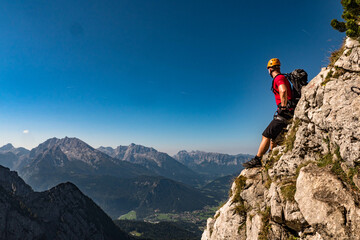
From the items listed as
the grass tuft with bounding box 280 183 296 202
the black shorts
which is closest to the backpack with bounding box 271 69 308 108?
the black shorts

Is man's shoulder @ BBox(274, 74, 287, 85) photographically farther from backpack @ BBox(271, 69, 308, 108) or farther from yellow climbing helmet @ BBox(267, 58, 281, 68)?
yellow climbing helmet @ BBox(267, 58, 281, 68)

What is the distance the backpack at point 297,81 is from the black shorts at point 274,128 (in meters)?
1.41

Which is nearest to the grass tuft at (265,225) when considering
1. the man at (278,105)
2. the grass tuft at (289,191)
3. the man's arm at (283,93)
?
the grass tuft at (289,191)

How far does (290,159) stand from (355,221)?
4.66 m

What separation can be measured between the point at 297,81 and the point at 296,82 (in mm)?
89

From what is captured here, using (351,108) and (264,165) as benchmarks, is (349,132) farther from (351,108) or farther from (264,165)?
(264,165)

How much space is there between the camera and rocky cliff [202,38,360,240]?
24.3 ft

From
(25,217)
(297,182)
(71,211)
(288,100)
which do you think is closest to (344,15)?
(288,100)

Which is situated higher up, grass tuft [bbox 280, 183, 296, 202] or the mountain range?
grass tuft [bbox 280, 183, 296, 202]

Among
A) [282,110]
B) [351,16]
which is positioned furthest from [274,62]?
[351,16]

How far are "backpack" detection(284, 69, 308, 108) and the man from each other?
0.51m

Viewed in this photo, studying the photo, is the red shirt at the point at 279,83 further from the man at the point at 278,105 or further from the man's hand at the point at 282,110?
the man's hand at the point at 282,110

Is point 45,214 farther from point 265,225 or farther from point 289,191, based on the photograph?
point 289,191

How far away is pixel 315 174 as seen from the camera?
341 inches
